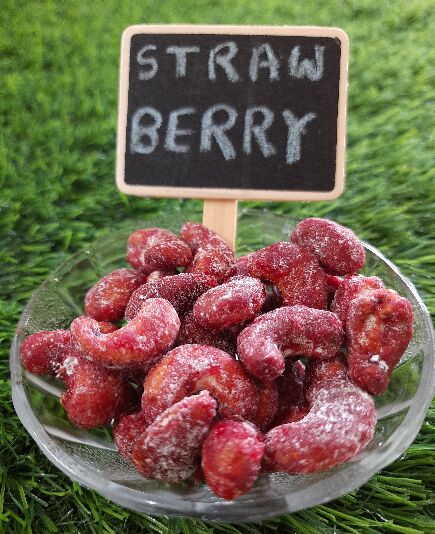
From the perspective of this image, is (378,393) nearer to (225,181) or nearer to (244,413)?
(244,413)

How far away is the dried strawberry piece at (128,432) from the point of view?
0.67m

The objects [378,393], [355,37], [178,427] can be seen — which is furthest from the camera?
[355,37]

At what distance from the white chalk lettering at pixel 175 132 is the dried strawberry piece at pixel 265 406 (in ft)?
1.23

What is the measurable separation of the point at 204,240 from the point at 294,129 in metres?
0.20

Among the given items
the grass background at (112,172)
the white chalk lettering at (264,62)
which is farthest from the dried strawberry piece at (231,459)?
the white chalk lettering at (264,62)

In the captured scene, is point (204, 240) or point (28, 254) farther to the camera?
point (28, 254)

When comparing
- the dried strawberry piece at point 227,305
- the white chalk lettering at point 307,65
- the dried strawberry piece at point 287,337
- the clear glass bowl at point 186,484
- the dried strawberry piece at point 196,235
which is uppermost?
the white chalk lettering at point 307,65

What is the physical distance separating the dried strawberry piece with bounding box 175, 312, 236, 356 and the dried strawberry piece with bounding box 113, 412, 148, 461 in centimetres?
9

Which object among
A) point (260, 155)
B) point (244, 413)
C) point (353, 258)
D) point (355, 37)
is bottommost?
point (244, 413)

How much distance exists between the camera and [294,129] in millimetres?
880

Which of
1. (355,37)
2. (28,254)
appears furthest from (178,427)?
(355,37)

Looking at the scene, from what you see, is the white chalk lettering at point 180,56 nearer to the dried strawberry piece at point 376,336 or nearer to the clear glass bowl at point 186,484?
the clear glass bowl at point 186,484

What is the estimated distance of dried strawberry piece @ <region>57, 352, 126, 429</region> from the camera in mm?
692

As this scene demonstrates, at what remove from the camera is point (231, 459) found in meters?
0.57
